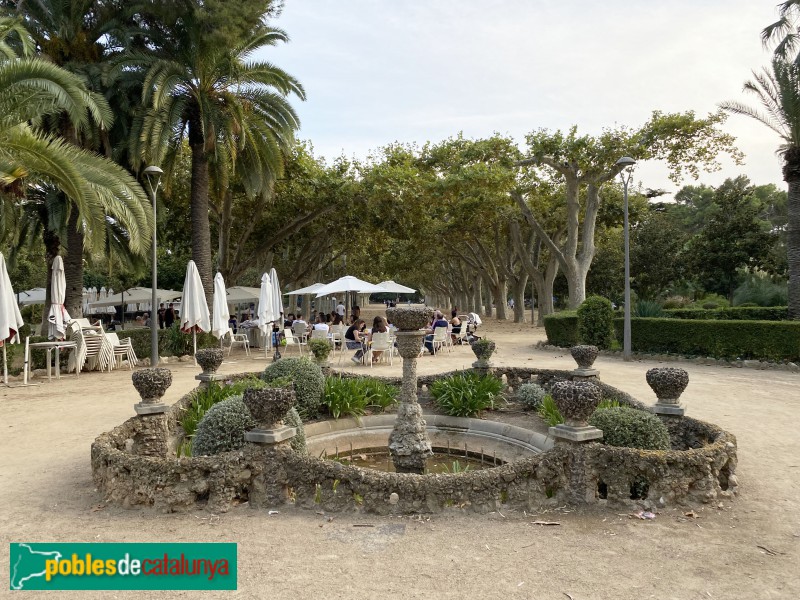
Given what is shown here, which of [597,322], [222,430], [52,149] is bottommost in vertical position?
[222,430]

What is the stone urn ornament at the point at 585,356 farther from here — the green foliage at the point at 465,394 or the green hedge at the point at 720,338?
the green hedge at the point at 720,338

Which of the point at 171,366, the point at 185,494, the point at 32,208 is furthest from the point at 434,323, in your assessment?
the point at 32,208

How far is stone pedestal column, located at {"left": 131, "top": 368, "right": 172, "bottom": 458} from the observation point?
6.19m

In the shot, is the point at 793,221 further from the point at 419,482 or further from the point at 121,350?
the point at 121,350

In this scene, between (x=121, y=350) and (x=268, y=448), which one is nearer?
(x=268, y=448)

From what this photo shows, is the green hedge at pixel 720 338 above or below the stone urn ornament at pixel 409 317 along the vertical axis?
below

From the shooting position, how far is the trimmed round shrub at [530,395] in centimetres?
836

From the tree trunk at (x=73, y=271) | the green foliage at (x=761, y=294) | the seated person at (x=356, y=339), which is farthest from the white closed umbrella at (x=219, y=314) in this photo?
the green foliage at (x=761, y=294)

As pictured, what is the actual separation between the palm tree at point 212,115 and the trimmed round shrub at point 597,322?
11.1 metres

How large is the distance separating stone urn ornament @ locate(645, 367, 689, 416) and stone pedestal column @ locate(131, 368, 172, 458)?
5.58 meters

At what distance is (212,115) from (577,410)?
14.7m

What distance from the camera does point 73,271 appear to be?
1612cm

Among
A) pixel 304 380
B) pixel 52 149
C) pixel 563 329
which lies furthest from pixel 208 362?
pixel 563 329

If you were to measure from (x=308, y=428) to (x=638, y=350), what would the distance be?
1285cm
